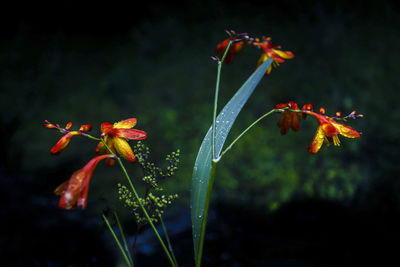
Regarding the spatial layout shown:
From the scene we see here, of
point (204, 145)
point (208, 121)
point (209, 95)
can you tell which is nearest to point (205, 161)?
point (204, 145)

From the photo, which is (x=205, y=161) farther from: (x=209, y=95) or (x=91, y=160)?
(x=209, y=95)

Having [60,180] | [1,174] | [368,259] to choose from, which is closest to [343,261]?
[368,259]

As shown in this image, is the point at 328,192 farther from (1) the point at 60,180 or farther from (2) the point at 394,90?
(1) the point at 60,180

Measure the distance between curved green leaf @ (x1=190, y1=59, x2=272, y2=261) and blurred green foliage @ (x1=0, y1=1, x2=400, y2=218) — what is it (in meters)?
0.86

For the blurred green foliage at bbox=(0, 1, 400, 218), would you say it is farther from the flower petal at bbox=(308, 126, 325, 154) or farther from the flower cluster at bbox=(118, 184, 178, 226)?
the flower petal at bbox=(308, 126, 325, 154)

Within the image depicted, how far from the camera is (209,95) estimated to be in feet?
6.27

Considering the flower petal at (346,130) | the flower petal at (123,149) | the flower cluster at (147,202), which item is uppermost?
the flower petal at (346,130)

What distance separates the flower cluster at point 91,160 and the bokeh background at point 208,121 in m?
0.60

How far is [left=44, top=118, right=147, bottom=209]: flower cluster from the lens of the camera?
16.8 inches

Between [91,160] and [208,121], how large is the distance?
1.29 meters

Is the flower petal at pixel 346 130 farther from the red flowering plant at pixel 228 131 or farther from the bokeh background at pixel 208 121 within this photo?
the bokeh background at pixel 208 121

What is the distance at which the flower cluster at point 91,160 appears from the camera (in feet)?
1.40

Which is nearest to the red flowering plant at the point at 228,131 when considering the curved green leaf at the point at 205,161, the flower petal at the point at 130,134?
the curved green leaf at the point at 205,161

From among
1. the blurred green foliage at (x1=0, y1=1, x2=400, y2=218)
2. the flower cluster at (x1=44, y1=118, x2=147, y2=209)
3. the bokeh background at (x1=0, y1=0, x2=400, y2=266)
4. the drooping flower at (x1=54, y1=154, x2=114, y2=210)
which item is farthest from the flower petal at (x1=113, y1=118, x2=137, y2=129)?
the blurred green foliage at (x1=0, y1=1, x2=400, y2=218)
